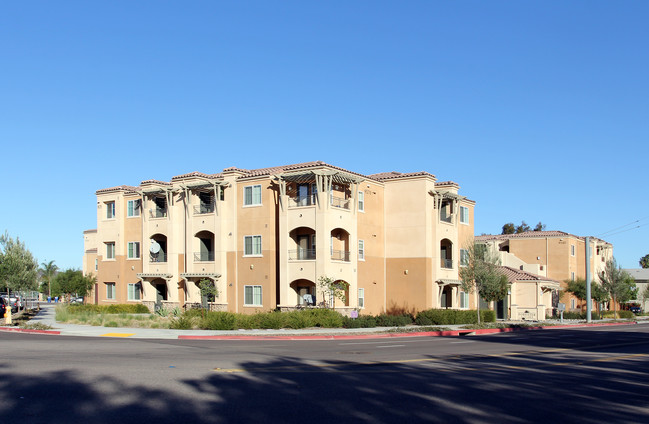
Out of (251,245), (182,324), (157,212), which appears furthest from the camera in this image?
(157,212)

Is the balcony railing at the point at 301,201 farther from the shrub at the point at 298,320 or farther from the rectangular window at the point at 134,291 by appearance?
the rectangular window at the point at 134,291

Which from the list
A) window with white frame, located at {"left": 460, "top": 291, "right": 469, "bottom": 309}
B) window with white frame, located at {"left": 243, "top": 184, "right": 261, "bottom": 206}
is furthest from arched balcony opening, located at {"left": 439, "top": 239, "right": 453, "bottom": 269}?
window with white frame, located at {"left": 243, "top": 184, "right": 261, "bottom": 206}

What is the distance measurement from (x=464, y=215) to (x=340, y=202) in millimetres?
14113

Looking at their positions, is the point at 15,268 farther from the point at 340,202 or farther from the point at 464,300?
the point at 464,300

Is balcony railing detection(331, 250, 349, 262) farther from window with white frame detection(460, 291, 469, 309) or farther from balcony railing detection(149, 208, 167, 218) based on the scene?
balcony railing detection(149, 208, 167, 218)

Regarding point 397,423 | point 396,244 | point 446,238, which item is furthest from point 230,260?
point 397,423

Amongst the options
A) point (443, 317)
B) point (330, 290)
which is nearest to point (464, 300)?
point (443, 317)

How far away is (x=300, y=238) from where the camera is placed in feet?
146

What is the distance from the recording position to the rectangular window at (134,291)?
176 ft

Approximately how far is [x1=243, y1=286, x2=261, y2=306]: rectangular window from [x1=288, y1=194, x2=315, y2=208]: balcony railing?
21.5 feet

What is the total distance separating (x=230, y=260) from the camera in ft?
154

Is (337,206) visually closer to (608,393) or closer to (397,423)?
(608,393)

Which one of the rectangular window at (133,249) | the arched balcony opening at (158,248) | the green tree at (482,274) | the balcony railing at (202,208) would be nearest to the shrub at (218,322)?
the balcony railing at (202,208)

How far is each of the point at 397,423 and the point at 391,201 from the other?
127 feet
